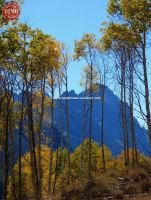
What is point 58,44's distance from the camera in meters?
30.4

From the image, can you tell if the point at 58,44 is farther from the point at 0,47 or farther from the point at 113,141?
the point at 113,141

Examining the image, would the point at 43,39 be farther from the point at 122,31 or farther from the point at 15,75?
the point at 15,75

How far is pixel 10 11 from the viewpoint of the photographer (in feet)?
39.5

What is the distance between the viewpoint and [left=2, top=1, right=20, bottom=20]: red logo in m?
11.5

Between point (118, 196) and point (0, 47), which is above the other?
point (0, 47)

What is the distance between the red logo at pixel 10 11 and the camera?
11.5 m

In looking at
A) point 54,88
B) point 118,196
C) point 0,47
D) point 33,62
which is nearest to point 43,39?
point 0,47

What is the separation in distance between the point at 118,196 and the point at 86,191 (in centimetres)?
280

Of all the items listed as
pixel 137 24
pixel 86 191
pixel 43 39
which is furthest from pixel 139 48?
pixel 86 191

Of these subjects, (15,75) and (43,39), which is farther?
(15,75)

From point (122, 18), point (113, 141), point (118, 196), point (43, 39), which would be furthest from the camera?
point (113, 141)

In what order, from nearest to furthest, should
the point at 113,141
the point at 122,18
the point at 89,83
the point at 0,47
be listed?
the point at 0,47, the point at 122,18, the point at 89,83, the point at 113,141

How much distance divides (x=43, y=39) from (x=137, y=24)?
11.7 ft

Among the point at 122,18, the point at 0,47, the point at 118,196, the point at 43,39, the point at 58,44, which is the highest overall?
the point at 58,44
